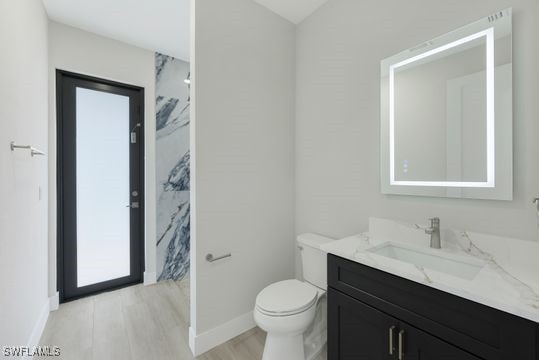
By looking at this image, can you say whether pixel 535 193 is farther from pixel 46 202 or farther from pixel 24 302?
pixel 46 202

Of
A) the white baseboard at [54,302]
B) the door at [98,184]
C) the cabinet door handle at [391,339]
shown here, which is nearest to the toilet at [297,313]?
the cabinet door handle at [391,339]

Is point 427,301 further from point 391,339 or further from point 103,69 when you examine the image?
point 103,69

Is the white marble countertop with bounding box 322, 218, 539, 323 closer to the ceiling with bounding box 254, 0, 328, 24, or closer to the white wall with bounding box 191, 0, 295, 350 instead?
the white wall with bounding box 191, 0, 295, 350

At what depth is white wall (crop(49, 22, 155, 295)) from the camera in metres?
2.26

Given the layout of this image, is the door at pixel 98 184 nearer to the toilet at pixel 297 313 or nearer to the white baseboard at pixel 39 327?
the white baseboard at pixel 39 327

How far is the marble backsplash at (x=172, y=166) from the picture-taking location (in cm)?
282

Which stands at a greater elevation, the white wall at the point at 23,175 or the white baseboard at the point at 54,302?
the white wall at the point at 23,175

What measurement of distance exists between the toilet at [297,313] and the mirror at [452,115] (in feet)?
2.51

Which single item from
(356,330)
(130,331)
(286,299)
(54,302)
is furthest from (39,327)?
(356,330)

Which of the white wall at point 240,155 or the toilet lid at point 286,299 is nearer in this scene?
the toilet lid at point 286,299

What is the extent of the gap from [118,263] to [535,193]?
3.35m

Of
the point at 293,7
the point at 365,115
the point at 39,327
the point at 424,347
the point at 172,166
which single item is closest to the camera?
the point at 424,347

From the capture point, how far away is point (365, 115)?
5.76 feet

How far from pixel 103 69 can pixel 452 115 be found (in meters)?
3.01
